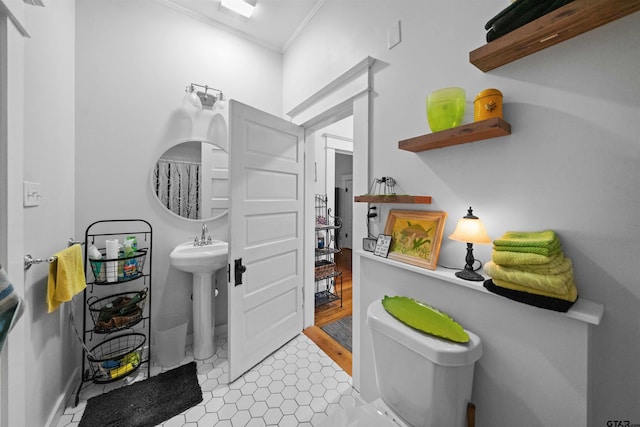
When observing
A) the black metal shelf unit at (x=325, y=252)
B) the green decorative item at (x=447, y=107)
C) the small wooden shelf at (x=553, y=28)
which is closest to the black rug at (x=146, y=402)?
the black metal shelf unit at (x=325, y=252)

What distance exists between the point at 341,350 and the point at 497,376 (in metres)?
1.30

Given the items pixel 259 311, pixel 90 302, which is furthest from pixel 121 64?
pixel 259 311

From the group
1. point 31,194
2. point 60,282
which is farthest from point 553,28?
point 60,282

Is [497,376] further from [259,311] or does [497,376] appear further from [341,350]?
[259,311]

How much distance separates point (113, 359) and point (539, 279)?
229 cm

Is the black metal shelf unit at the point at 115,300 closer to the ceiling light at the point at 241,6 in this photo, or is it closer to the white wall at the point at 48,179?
the white wall at the point at 48,179

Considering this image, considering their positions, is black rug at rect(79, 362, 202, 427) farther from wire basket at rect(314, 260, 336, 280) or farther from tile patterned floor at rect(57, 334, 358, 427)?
wire basket at rect(314, 260, 336, 280)

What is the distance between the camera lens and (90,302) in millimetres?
1662

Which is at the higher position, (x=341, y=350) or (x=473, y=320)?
(x=473, y=320)

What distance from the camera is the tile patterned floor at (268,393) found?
4.40 ft

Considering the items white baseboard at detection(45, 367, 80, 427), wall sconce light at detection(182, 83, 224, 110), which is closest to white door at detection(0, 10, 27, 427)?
white baseboard at detection(45, 367, 80, 427)

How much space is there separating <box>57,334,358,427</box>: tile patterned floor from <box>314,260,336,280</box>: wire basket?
0.89 meters

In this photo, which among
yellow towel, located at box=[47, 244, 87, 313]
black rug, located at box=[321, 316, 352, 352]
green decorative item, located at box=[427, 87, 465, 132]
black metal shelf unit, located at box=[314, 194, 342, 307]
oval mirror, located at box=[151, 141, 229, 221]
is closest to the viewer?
green decorative item, located at box=[427, 87, 465, 132]

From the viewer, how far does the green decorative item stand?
96 cm
